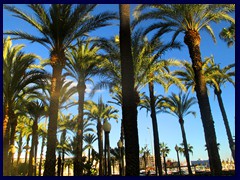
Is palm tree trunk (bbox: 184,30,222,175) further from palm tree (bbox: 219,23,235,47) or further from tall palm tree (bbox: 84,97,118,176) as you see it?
tall palm tree (bbox: 84,97,118,176)

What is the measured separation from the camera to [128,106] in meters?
8.79

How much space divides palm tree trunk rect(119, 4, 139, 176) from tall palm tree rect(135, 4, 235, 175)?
4.43 m

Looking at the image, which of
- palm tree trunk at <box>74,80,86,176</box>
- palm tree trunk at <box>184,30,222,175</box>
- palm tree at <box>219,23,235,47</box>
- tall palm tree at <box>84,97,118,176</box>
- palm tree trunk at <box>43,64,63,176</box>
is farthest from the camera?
tall palm tree at <box>84,97,118,176</box>

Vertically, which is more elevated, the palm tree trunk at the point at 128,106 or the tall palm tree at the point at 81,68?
the tall palm tree at the point at 81,68

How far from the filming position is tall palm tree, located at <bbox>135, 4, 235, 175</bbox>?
38.6 feet

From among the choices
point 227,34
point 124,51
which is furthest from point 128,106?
point 227,34

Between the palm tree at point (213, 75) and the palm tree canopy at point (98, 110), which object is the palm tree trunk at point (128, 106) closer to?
the palm tree at point (213, 75)

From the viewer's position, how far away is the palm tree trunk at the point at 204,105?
11617 mm

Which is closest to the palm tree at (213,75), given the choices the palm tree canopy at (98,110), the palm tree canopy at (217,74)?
the palm tree canopy at (217,74)

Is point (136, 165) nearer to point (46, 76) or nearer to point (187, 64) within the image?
point (46, 76)

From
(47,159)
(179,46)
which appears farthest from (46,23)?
(179,46)

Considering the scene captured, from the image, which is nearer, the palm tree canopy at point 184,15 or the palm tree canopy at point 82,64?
the palm tree canopy at point 184,15

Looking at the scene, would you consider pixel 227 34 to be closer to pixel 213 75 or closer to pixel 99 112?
pixel 213 75

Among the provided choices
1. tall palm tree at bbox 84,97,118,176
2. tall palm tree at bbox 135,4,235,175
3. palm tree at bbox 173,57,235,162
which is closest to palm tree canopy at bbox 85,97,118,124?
tall palm tree at bbox 84,97,118,176
